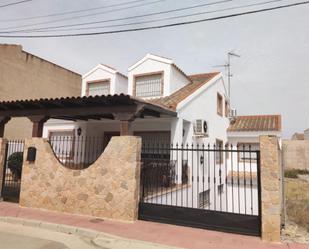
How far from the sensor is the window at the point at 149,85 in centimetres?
1355

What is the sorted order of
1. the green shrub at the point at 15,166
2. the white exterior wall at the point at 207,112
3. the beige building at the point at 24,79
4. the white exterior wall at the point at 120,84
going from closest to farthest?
the white exterior wall at the point at 207,112, the green shrub at the point at 15,166, the white exterior wall at the point at 120,84, the beige building at the point at 24,79

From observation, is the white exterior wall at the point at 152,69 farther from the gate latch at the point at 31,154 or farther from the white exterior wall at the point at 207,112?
the gate latch at the point at 31,154

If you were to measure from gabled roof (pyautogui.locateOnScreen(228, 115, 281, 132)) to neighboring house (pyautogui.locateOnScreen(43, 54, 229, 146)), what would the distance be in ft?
6.66

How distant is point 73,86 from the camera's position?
2255 cm

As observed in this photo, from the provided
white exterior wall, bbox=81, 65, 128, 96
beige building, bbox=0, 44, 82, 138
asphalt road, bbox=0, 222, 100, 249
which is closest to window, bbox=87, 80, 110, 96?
white exterior wall, bbox=81, 65, 128, 96

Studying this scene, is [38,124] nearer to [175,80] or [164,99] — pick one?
[164,99]

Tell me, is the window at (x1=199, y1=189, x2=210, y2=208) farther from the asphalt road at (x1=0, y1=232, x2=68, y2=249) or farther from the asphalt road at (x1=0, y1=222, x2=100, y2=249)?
the asphalt road at (x1=0, y1=232, x2=68, y2=249)

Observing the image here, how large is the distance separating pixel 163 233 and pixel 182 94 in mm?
7312

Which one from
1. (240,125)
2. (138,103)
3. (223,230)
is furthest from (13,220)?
(240,125)

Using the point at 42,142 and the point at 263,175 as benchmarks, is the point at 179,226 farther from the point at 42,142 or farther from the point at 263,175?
the point at 42,142

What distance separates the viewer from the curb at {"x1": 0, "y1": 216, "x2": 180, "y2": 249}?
5.61 m

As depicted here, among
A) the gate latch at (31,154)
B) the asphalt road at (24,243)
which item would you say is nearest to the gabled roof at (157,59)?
the gate latch at (31,154)

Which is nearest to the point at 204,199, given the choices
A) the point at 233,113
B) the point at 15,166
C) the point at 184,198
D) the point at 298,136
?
the point at 184,198

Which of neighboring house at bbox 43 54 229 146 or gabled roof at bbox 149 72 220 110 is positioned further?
neighboring house at bbox 43 54 229 146
